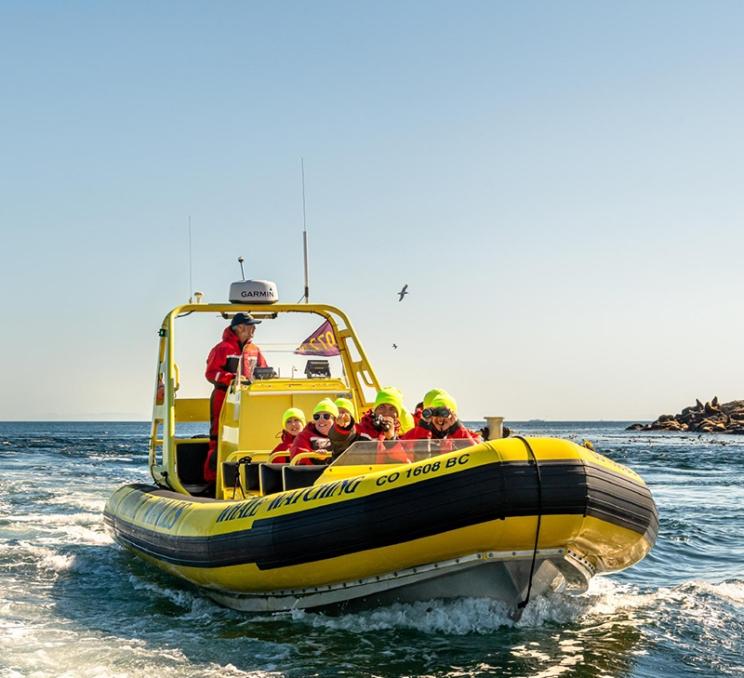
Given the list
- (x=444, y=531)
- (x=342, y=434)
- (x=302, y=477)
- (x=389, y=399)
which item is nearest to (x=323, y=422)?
(x=342, y=434)

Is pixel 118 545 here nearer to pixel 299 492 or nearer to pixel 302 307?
pixel 302 307

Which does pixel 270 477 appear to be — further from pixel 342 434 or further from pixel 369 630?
pixel 369 630

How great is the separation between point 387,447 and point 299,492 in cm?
75

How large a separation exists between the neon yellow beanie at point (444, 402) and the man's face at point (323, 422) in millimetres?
963

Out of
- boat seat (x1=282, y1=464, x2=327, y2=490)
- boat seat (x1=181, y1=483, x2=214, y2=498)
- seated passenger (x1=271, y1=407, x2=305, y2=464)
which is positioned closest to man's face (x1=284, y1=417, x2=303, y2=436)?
seated passenger (x1=271, y1=407, x2=305, y2=464)

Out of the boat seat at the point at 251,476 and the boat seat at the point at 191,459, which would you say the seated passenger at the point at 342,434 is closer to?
the boat seat at the point at 251,476

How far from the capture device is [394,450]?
671 centimetres

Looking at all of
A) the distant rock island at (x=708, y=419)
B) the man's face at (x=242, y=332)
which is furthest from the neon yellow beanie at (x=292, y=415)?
the distant rock island at (x=708, y=419)

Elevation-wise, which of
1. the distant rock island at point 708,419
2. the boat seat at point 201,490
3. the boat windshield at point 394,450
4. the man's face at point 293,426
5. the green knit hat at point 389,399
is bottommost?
the distant rock island at point 708,419

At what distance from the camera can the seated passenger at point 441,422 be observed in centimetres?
699

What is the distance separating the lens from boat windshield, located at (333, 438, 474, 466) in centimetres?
655

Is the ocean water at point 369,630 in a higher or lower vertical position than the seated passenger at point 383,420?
lower

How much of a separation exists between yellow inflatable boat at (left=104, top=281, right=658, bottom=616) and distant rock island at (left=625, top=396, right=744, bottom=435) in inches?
2189

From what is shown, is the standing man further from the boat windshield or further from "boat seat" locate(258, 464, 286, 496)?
the boat windshield
